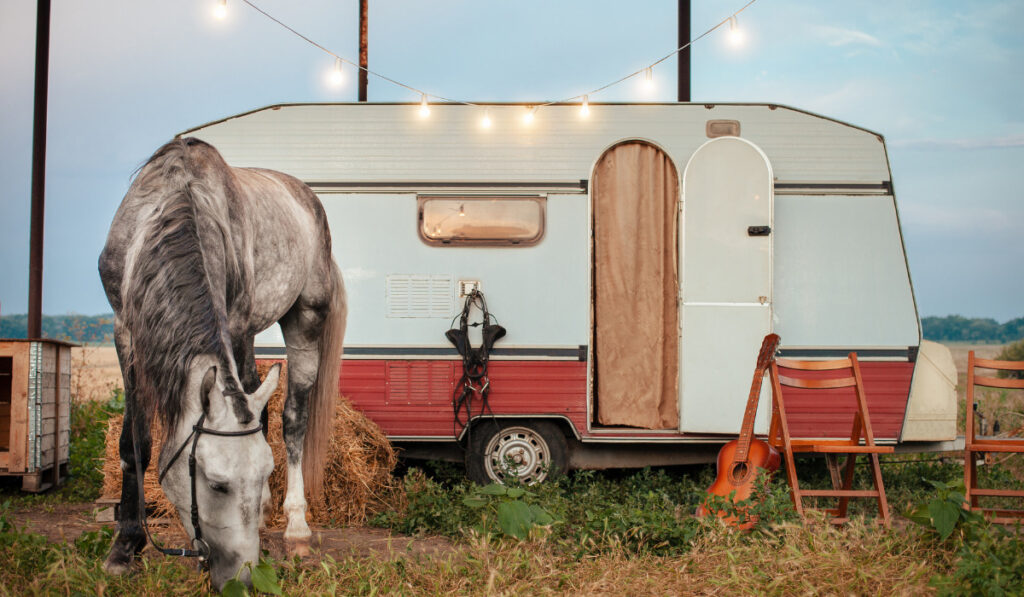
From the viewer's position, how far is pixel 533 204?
21.1ft

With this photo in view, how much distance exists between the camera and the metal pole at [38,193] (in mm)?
9180

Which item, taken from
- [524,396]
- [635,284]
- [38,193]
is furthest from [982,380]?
[38,193]

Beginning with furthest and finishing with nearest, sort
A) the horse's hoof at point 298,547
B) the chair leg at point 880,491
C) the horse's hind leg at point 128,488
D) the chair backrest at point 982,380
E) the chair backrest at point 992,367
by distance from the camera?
the chair backrest at point 992,367, the chair backrest at point 982,380, the chair leg at point 880,491, the horse's hoof at point 298,547, the horse's hind leg at point 128,488

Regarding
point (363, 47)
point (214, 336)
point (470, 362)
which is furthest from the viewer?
point (363, 47)

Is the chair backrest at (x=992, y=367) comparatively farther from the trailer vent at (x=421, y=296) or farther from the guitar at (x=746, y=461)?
the trailer vent at (x=421, y=296)

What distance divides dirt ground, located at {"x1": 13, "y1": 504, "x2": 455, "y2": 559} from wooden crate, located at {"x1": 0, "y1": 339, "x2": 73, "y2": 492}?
451 millimetres

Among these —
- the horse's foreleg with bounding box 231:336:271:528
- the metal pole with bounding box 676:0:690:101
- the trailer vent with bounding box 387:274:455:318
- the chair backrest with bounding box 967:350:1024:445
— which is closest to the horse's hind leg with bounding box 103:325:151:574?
the horse's foreleg with bounding box 231:336:271:528

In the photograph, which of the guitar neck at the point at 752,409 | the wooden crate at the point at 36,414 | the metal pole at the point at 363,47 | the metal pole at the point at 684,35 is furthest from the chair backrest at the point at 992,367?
the wooden crate at the point at 36,414

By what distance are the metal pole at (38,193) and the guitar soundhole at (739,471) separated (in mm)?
7796

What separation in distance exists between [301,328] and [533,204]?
2.12 meters

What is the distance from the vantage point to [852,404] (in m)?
6.34

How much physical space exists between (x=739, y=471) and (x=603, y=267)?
6.80 feet

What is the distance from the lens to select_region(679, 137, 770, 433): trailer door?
6.21m

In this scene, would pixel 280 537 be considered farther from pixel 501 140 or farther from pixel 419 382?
pixel 501 140
